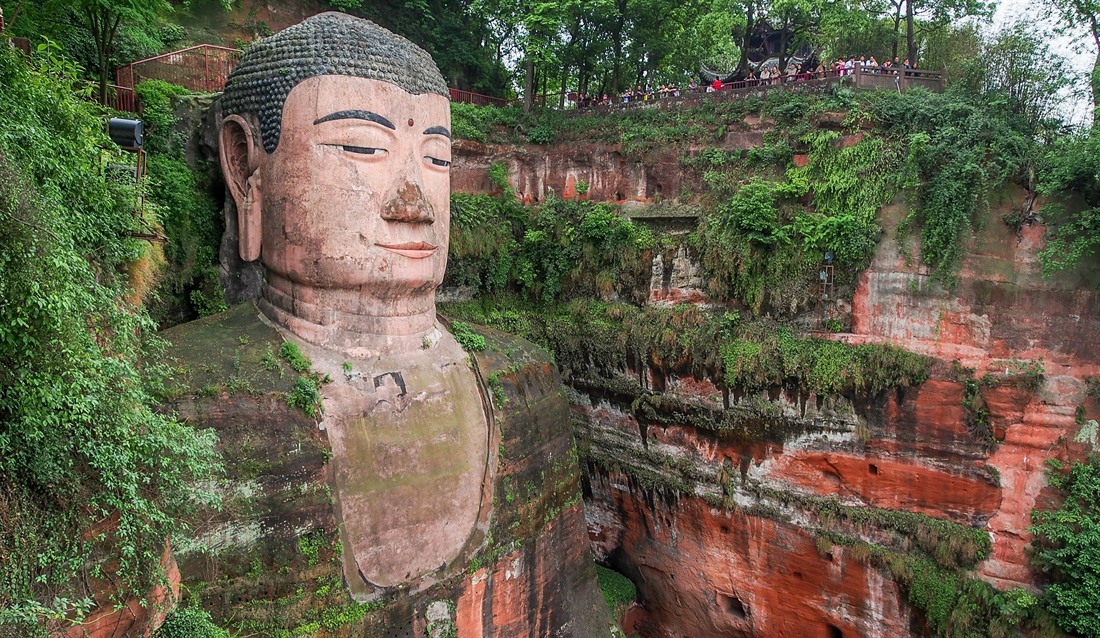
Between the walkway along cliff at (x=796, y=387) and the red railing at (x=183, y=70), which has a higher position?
the red railing at (x=183, y=70)

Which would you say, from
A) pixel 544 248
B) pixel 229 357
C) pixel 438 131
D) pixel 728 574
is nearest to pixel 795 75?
pixel 544 248

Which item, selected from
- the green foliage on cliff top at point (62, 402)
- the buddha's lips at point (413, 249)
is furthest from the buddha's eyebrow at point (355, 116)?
the green foliage on cliff top at point (62, 402)

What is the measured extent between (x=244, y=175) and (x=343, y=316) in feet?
7.35

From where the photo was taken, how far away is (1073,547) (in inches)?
393

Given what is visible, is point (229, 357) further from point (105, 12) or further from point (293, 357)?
point (105, 12)

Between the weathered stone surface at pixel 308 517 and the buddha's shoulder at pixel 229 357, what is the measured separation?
16mm

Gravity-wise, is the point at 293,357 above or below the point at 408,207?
below

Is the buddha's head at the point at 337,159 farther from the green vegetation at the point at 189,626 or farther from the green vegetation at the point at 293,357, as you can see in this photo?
the green vegetation at the point at 189,626

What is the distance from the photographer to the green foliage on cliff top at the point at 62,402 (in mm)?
4230

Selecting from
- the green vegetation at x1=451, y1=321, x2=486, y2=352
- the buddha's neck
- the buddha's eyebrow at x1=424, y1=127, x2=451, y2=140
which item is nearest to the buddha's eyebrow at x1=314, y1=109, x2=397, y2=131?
the buddha's eyebrow at x1=424, y1=127, x2=451, y2=140

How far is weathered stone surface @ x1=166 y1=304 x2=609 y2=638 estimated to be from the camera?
23.0ft

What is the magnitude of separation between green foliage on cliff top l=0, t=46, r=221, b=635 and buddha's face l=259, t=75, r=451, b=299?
266 cm

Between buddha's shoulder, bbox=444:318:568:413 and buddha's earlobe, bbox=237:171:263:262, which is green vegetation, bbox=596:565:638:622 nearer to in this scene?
buddha's shoulder, bbox=444:318:568:413

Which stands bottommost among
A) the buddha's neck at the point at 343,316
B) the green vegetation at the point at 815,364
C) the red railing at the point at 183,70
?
the green vegetation at the point at 815,364
